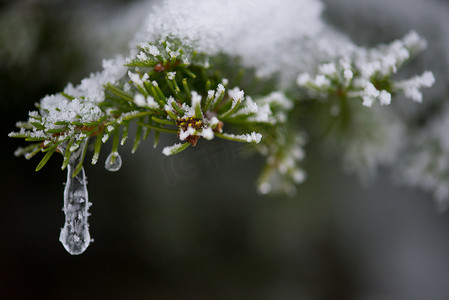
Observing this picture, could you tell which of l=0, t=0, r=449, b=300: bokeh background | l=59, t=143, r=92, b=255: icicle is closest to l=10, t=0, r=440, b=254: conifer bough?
l=59, t=143, r=92, b=255: icicle

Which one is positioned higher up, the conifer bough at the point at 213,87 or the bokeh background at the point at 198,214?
the conifer bough at the point at 213,87

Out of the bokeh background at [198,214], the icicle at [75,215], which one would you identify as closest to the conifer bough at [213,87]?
the icicle at [75,215]

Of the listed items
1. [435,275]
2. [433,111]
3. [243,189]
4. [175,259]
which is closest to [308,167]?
[243,189]

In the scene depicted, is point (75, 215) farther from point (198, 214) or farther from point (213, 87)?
point (198, 214)

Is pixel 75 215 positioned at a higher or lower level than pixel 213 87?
lower

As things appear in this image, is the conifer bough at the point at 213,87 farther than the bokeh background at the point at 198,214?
No

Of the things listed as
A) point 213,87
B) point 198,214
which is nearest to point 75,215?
point 213,87

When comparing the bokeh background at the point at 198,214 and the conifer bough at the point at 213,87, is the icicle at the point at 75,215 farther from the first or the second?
the bokeh background at the point at 198,214
